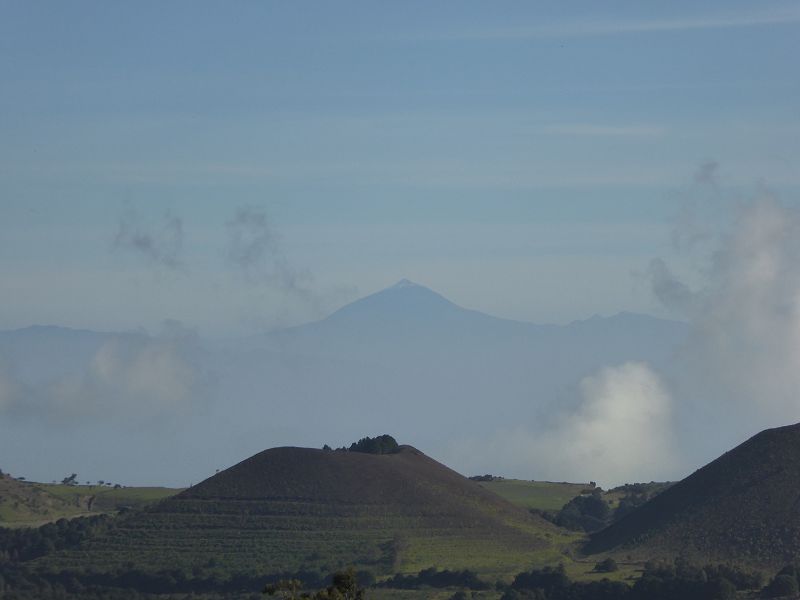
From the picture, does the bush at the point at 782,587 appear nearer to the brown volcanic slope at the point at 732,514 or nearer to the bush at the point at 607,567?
the brown volcanic slope at the point at 732,514

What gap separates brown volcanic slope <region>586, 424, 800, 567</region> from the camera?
564 feet

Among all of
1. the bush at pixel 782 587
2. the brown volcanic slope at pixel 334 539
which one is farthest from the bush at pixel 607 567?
the bush at pixel 782 587

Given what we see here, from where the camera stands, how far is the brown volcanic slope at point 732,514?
172 metres

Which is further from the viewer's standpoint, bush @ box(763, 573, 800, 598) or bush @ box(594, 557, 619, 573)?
bush @ box(594, 557, 619, 573)

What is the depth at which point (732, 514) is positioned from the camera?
589 ft

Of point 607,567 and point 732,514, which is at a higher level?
point 732,514

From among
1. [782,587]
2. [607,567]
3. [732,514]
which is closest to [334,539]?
[607,567]

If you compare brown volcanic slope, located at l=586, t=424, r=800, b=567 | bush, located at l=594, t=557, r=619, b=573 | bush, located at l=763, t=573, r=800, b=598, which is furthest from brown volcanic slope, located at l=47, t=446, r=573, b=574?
bush, located at l=763, t=573, r=800, b=598

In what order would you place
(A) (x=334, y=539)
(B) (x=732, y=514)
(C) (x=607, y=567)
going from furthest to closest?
(A) (x=334, y=539), (B) (x=732, y=514), (C) (x=607, y=567)

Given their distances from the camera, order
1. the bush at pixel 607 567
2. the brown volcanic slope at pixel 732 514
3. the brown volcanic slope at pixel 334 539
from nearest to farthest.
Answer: the bush at pixel 607 567 < the brown volcanic slope at pixel 732 514 < the brown volcanic slope at pixel 334 539

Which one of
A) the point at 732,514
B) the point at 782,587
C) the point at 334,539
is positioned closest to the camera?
the point at 782,587

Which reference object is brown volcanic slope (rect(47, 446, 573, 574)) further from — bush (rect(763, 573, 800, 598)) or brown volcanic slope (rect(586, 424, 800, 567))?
bush (rect(763, 573, 800, 598))

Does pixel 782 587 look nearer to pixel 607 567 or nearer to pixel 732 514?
pixel 607 567

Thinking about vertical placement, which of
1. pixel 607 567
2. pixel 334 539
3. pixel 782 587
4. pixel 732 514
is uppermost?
pixel 732 514
